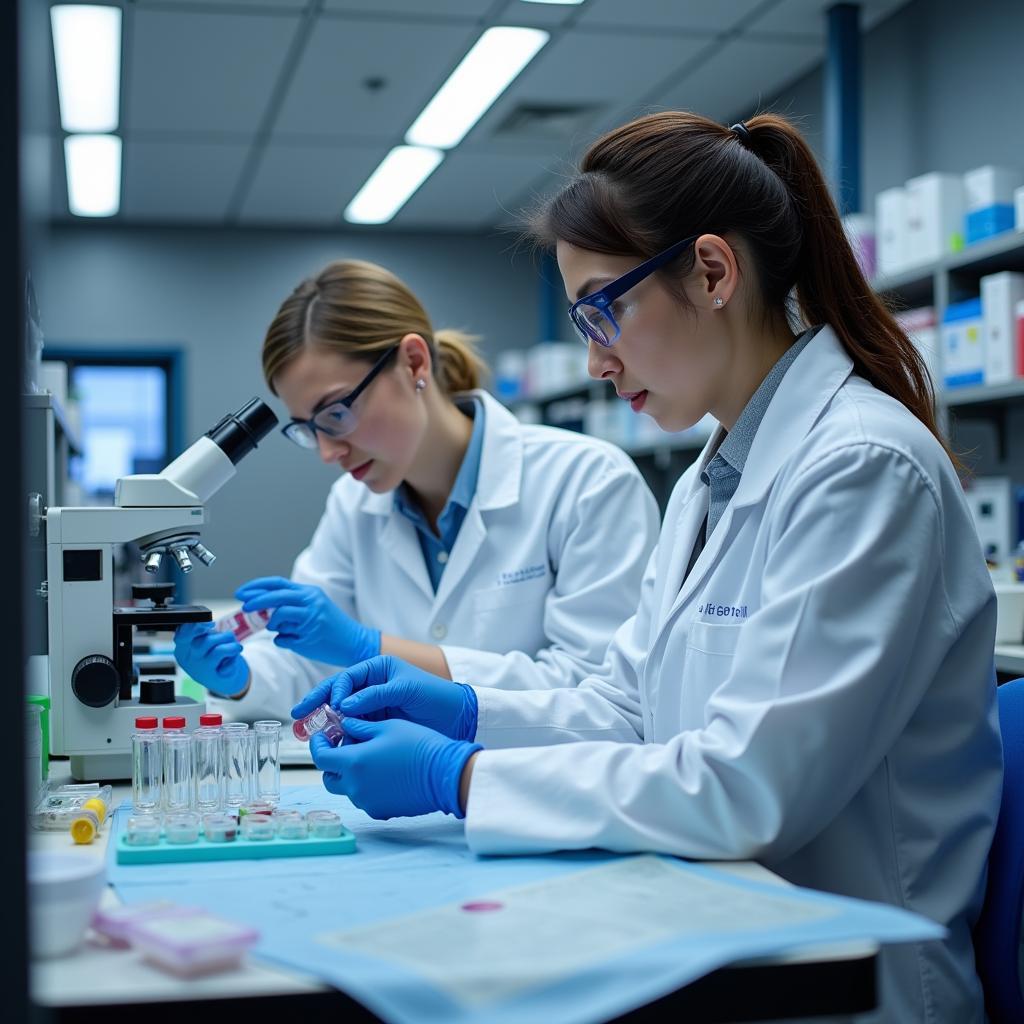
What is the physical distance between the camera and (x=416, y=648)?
1.82 meters

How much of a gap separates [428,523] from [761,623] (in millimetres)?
1270

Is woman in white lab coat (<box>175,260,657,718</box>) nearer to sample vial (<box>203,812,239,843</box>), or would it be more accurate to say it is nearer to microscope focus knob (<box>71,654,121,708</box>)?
microscope focus knob (<box>71,654,121,708</box>)

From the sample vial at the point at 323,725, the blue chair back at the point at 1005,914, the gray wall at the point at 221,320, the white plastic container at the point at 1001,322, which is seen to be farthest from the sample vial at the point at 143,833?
the gray wall at the point at 221,320

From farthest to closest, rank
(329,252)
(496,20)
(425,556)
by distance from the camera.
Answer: (329,252)
(496,20)
(425,556)

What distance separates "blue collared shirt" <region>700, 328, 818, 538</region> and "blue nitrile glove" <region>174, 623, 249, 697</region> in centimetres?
74

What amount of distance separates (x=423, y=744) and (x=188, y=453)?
67 centimetres

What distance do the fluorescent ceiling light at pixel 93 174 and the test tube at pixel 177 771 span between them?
14.3 ft

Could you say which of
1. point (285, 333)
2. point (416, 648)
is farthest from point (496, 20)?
point (416, 648)

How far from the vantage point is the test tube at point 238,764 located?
1.25 metres

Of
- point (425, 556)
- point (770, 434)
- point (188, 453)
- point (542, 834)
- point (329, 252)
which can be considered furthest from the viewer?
point (329, 252)

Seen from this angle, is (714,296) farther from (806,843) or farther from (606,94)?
(606,94)

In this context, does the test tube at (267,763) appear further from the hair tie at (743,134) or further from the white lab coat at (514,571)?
the hair tie at (743,134)

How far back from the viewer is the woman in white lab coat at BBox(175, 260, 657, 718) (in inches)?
72.5

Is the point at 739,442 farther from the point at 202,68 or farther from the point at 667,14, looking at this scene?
the point at 202,68
